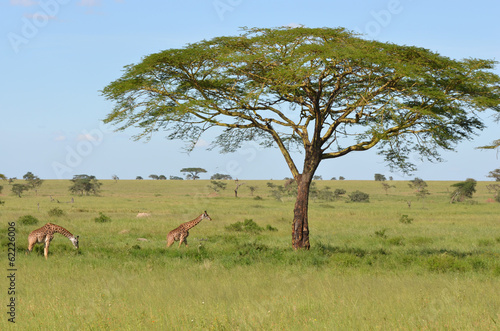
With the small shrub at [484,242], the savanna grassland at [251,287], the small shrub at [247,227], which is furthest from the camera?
the small shrub at [247,227]

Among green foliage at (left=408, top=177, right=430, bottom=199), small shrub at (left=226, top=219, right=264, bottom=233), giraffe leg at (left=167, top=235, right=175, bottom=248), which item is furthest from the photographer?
green foliage at (left=408, top=177, right=430, bottom=199)

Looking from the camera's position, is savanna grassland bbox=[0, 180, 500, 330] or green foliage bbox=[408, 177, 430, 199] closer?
savanna grassland bbox=[0, 180, 500, 330]

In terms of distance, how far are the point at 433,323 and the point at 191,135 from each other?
14.8 m

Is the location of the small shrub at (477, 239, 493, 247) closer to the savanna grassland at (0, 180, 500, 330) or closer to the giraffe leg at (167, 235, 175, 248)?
the savanna grassland at (0, 180, 500, 330)

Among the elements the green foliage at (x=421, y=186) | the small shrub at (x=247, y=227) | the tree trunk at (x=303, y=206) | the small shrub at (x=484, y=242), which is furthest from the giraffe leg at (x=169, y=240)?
the green foliage at (x=421, y=186)

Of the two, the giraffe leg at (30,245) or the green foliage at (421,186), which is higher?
the green foliage at (421,186)

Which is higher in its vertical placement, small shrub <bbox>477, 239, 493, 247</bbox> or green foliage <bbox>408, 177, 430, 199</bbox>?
green foliage <bbox>408, 177, 430, 199</bbox>

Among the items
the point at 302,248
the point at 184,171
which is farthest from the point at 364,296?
the point at 184,171

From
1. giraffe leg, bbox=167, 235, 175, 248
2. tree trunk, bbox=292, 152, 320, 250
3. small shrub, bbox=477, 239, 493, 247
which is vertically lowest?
small shrub, bbox=477, 239, 493, 247

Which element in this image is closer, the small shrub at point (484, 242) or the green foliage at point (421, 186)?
the small shrub at point (484, 242)

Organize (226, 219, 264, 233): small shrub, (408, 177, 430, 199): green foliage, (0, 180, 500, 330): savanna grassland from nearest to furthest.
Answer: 1. (0, 180, 500, 330): savanna grassland
2. (226, 219, 264, 233): small shrub
3. (408, 177, 430, 199): green foliage

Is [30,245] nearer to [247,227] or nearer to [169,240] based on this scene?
[169,240]

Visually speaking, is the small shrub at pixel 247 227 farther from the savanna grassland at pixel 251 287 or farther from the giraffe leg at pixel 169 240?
the giraffe leg at pixel 169 240

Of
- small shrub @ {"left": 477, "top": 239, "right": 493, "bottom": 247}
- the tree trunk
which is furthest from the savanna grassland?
the tree trunk
